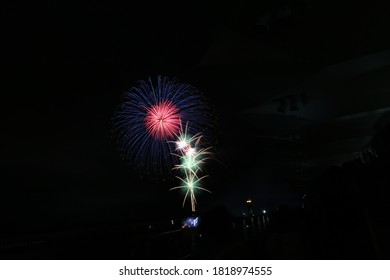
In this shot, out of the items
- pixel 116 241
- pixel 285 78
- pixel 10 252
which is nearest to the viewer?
pixel 116 241

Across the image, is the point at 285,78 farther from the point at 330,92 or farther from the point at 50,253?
the point at 50,253

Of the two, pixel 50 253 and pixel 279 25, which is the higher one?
pixel 279 25

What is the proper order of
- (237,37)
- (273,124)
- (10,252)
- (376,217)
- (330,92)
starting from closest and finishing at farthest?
(376,217), (10,252), (237,37), (330,92), (273,124)

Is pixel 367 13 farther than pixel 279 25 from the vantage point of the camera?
Yes

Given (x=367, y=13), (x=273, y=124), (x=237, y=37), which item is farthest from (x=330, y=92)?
(x=237, y=37)

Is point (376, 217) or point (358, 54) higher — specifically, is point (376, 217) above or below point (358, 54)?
below

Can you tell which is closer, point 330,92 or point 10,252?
point 10,252
